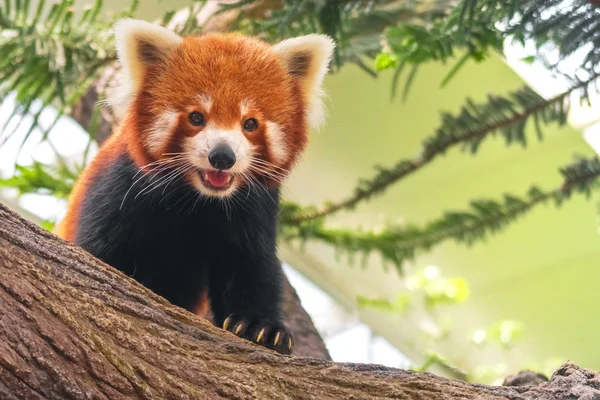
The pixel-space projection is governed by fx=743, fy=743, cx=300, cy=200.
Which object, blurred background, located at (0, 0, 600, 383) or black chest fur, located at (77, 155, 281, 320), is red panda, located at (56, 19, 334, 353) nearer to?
black chest fur, located at (77, 155, 281, 320)

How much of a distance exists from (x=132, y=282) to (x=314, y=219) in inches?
80.4

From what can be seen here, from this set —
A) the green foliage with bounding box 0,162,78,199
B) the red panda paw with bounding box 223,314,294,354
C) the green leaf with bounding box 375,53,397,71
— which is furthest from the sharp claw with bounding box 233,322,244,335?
the green foliage with bounding box 0,162,78,199

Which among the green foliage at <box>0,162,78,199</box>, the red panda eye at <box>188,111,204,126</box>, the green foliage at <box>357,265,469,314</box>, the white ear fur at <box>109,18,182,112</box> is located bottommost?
the red panda eye at <box>188,111,204,126</box>

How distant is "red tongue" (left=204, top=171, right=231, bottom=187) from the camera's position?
199cm

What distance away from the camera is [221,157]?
190 centimetres

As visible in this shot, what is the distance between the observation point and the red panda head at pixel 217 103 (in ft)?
6.49

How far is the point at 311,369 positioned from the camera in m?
1.51

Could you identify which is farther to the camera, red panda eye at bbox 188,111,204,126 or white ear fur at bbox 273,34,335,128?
white ear fur at bbox 273,34,335,128

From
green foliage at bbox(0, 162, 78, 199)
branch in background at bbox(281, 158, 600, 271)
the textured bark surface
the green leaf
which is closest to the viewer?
the textured bark surface

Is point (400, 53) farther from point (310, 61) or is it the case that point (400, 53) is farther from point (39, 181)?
point (39, 181)

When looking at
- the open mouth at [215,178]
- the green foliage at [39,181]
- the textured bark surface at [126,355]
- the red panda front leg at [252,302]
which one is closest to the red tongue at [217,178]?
the open mouth at [215,178]

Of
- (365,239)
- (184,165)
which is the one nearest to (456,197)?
(365,239)

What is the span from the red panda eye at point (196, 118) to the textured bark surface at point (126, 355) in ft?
1.97

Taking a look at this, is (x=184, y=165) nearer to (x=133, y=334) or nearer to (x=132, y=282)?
(x=132, y=282)
